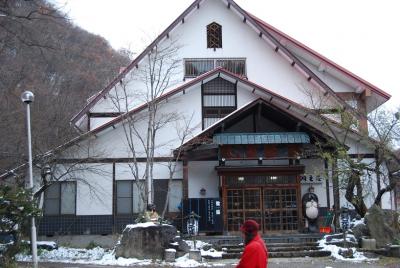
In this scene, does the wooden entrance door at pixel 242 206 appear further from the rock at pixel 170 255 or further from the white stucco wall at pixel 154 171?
the rock at pixel 170 255

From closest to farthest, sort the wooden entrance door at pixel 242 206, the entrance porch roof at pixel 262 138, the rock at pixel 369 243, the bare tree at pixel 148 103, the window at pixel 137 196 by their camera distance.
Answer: the rock at pixel 369 243 → the entrance porch roof at pixel 262 138 → the bare tree at pixel 148 103 → the wooden entrance door at pixel 242 206 → the window at pixel 137 196

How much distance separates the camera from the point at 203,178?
22.3 metres

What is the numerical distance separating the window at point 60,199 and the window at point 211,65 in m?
7.80

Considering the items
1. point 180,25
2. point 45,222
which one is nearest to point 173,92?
point 180,25

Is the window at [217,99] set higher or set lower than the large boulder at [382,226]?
higher

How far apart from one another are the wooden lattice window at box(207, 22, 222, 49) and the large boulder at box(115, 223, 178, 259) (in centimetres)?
1141

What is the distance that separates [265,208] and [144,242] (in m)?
6.41

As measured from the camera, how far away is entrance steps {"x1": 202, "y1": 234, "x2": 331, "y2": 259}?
18.0m

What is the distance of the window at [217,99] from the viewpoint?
2339 centimetres

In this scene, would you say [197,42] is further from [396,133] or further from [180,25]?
[396,133]

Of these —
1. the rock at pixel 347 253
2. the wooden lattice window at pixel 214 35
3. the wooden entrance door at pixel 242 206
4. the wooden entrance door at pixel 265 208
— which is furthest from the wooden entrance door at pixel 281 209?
the wooden lattice window at pixel 214 35

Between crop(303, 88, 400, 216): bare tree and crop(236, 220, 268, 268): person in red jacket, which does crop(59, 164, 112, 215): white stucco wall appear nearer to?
crop(303, 88, 400, 216): bare tree

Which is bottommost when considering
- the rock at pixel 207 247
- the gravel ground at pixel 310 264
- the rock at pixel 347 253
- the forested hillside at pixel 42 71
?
the gravel ground at pixel 310 264

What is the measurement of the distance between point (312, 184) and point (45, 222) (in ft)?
37.9
